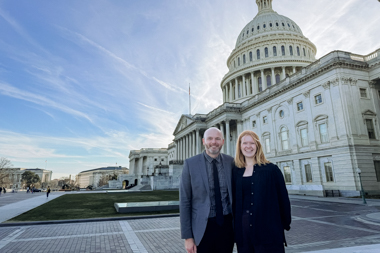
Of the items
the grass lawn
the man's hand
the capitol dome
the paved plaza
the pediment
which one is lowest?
the paved plaza

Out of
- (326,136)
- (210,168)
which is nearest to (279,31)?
(326,136)

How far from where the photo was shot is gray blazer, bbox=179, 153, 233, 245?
3.75 meters

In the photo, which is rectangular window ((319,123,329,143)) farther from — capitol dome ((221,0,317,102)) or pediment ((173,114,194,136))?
pediment ((173,114,194,136))

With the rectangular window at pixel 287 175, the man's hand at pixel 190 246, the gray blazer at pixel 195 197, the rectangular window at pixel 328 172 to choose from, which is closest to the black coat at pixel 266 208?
the gray blazer at pixel 195 197

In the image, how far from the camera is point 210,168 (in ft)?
13.6

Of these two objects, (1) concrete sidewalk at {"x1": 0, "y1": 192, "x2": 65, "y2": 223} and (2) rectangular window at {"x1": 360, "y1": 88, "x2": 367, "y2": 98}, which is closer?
(1) concrete sidewalk at {"x1": 0, "y1": 192, "x2": 65, "y2": 223}

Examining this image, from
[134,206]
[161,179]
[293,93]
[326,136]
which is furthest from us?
[161,179]

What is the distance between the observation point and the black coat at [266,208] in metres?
3.57

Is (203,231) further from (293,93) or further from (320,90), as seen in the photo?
(293,93)

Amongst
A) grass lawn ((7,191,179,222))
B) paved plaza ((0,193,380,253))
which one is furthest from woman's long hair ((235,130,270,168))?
grass lawn ((7,191,179,222))

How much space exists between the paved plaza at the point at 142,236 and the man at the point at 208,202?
4.00 metres

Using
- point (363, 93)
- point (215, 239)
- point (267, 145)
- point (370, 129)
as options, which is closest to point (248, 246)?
point (215, 239)

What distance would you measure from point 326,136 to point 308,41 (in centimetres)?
4639

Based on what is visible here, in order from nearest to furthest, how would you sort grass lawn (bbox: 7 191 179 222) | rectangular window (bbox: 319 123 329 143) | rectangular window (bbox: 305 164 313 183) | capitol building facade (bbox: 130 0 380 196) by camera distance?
grass lawn (bbox: 7 191 179 222), capitol building facade (bbox: 130 0 380 196), rectangular window (bbox: 319 123 329 143), rectangular window (bbox: 305 164 313 183)
